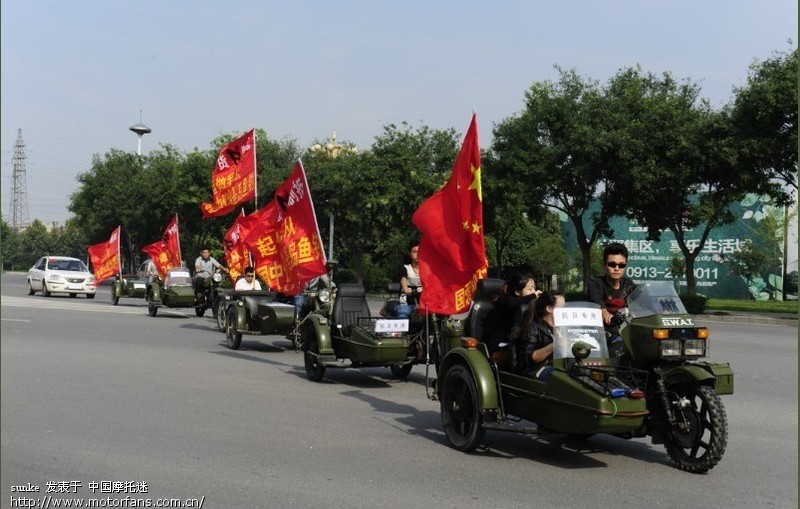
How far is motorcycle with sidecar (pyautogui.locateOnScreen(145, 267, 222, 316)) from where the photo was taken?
67.7 ft

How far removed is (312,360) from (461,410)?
170 inches

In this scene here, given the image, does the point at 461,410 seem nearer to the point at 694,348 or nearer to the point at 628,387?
the point at 628,387

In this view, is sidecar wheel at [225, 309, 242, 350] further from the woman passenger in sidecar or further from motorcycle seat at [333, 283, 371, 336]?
the woman passenger in sidecar

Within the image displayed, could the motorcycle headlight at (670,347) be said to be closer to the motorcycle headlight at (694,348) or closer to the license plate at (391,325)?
the motorcycle headlight at (694,348)

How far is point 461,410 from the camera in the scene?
268 inches

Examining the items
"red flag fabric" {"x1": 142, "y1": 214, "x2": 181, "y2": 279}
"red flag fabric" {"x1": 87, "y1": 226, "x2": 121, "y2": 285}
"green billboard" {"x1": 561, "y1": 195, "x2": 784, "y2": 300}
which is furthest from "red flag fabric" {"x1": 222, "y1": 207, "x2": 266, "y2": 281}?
"green billboard" {"x1": 561, "y1": 195, "x2": 784, "y2": 300}

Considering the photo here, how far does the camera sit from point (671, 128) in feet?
91.3

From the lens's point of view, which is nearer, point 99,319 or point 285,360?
point 285,360

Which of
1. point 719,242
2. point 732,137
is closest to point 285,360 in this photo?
point 732,137

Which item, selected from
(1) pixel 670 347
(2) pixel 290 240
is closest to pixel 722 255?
(2) pixel 290 240

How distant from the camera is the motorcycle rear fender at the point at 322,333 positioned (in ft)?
34.2

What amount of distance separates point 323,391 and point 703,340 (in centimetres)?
508

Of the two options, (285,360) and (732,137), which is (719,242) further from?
(285,360)

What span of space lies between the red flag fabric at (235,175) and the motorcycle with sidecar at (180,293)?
1989 mm
